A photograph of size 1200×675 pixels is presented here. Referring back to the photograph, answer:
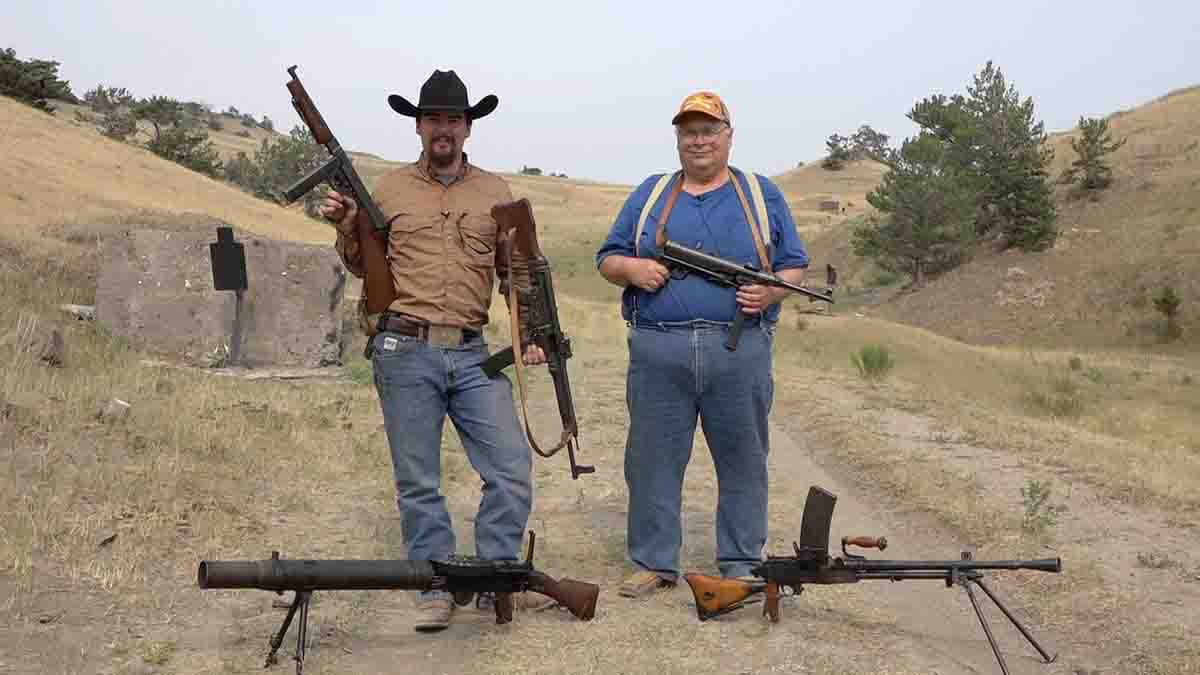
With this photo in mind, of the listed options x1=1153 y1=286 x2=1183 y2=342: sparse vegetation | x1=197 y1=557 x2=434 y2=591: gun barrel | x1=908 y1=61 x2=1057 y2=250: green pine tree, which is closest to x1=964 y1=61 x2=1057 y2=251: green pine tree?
x1=908 y1=61 x2=1057 y2=250: green pine tree

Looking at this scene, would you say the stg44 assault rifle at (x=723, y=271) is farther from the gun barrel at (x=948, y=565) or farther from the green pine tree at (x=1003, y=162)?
the green pine tree at (x=1003, y=162)

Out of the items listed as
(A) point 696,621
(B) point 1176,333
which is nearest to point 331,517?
(A) point 696,621

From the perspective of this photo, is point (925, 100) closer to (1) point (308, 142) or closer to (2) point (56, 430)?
(1) point (308, 142)

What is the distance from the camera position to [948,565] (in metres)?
4.48

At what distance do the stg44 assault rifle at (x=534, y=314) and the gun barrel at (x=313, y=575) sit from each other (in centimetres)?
79

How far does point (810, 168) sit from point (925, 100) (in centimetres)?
5500

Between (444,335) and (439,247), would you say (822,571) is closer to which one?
(444,335)

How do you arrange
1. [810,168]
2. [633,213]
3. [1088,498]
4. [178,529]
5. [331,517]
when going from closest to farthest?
[633,213] → [178,529] → [331,517] → [1088,498] → [810,168]

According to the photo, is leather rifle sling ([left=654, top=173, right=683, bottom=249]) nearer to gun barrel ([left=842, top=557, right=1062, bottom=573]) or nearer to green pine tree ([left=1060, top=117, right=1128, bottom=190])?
gun barrel ([left=842, top=557, right=1062, bottom=573])

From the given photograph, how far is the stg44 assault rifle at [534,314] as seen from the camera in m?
4.82

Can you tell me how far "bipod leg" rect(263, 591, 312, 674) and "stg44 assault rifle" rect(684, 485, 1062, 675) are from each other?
5.51ft

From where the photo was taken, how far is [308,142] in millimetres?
46281

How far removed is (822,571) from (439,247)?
83.5 inches

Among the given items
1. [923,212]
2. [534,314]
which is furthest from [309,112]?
[923,212]
